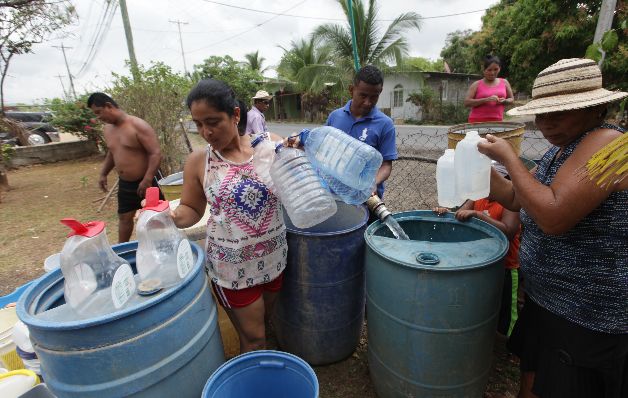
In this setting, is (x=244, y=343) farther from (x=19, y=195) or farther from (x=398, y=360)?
(x=19, y=195)

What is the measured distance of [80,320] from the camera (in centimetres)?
116

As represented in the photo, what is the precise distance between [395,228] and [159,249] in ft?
4.28

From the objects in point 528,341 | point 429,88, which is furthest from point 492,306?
point 429,88

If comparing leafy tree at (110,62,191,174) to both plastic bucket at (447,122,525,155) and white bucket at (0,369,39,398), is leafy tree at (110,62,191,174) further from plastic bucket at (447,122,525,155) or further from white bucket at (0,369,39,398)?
white bucket at (0,369,39,398)

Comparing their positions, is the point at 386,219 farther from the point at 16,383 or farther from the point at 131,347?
the point at 16,383

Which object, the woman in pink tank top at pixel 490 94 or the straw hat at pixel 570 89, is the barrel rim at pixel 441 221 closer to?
the straw hat at pixel 570 89

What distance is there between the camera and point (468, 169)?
5.66ft

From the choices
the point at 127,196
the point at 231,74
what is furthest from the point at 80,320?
the point at 231,74

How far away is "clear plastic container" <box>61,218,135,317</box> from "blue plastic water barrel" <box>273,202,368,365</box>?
1.02 metres

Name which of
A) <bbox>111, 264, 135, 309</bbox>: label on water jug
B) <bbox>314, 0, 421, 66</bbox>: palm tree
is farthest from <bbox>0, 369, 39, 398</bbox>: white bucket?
<bbox>314, 0, 421, 66</bbox>: palm tree

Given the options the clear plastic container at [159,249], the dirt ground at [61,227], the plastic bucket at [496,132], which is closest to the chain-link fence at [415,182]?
the dirt ground at [61,227]

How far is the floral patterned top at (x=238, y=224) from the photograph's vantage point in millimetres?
1724

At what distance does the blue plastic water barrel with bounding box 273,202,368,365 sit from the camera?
7.06 ft

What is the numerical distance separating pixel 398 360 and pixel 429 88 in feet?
68.5
